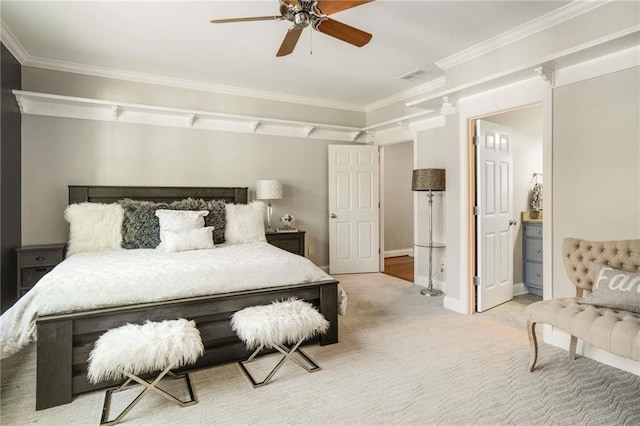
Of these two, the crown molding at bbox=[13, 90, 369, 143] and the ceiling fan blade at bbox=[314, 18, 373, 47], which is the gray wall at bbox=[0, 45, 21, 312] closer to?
the crown molding at bbox=[13, 90, 369, 143]

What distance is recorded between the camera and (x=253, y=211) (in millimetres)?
4297

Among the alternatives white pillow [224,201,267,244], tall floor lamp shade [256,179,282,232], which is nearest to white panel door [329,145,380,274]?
tall floor lamp shade [256,179,282,232]

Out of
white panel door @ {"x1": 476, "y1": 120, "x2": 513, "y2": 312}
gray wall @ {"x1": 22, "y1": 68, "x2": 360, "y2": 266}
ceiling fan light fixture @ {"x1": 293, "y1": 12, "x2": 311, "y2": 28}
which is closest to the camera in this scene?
ceiling fan light fixture @ {"x1": 293, "y1": 12, "x2": 311, "y2": 28}

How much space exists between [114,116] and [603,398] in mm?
5228

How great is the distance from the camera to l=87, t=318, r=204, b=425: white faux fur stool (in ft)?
6.37

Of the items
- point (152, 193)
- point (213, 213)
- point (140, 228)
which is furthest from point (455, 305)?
point (152, 193)

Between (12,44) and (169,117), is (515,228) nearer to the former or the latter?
(169,117)

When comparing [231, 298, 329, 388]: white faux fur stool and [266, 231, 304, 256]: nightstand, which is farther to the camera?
[266, 231, 304, 256]: nightstand

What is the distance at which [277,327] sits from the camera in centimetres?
232

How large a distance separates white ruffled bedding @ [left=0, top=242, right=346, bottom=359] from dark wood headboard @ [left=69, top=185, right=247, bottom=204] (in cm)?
112

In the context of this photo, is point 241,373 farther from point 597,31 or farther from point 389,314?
point 597,31

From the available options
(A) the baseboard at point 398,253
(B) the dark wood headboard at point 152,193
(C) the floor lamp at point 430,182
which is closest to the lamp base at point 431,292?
(C) the floor lamp at point 430,182

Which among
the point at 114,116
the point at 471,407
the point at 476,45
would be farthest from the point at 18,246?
the point at 476,45

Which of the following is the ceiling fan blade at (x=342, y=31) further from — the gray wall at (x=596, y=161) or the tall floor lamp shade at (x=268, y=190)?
the tall floor lamp shade at (x=268, y=190)
